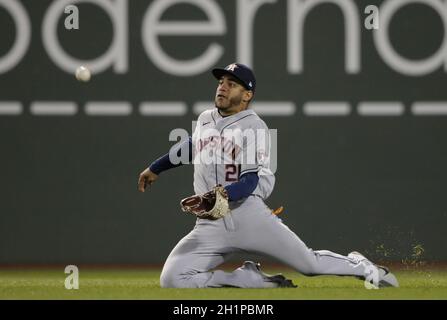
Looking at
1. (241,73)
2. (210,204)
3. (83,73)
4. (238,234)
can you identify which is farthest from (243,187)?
(83,73)

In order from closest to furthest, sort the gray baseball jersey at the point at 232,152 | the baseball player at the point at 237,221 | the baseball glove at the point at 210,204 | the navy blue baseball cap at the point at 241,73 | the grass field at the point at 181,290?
the grass field at the point at 181,290, the baseball glove at the point at 210,204, the baseball player at the point at 237,221, the gray baseball jersey at the point at 232,152, the navy blue baseball cap at the point at 241,73

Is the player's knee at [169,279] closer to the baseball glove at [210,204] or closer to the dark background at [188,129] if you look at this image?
the baseball glove at [210,204]

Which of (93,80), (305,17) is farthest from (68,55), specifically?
(305,17)

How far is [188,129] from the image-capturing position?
9.21 metres

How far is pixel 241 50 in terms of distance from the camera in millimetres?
9258

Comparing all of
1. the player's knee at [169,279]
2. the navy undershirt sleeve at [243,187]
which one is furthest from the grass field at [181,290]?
the navy undershirt sleeve at [243,187]

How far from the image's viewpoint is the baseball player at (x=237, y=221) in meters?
6.41

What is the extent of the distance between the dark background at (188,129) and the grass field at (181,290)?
33.6 inches

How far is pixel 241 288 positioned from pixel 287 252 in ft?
1.22

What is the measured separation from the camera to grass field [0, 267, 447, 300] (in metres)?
5.87

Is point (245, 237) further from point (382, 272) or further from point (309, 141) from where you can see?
point (309, 141)

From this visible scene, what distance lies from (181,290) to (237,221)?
2.01 ft

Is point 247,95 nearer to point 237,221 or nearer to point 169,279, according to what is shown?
point 237,221

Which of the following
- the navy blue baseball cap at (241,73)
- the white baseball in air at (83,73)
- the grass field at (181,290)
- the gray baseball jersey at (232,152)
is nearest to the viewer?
the grass field at (181,290)
